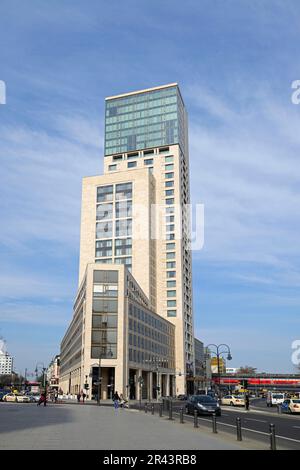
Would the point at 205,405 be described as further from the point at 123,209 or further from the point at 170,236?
the point at 170,236

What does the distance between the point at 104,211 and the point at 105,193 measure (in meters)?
5.41

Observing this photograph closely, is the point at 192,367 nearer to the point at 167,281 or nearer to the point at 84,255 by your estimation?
the point at 167,281

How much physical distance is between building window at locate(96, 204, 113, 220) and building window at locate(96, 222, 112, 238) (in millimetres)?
1686

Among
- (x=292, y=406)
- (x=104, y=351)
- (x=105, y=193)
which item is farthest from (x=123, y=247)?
(x=292, y=406)

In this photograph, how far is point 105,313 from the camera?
78.4 m

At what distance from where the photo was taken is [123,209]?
120938 mm

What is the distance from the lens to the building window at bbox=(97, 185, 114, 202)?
406 ft

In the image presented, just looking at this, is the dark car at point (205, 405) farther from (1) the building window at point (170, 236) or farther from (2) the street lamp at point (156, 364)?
(1) the building window at point (170, 236)

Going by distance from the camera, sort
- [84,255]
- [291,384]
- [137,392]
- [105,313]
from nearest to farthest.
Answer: [105,313] < [137,392] < [84,255] < [291,384]

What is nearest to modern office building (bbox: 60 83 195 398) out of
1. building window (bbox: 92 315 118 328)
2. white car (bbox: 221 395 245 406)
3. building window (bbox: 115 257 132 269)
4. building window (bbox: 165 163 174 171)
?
building window (bbox: 165 163 174 171)

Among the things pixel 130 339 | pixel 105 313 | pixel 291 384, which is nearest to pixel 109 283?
pixel 105 313

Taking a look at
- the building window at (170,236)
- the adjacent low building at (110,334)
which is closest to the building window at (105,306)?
the adjacent low building at (110,334)

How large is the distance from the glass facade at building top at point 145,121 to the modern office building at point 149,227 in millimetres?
301
